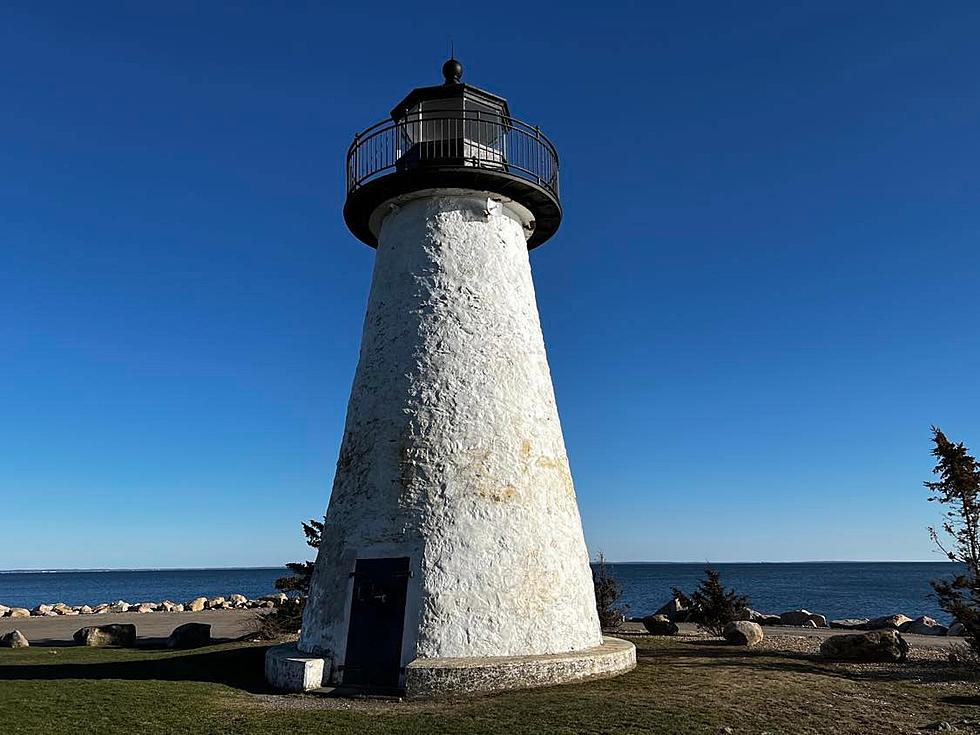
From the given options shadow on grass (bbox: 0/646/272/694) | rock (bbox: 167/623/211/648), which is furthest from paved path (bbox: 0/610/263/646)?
shadow on grass (bbox: 0/646/272/694)

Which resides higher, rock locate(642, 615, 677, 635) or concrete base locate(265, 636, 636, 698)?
rock locate(642, 615, 677, 635)

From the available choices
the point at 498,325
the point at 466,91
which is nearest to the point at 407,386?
the point at 498,325

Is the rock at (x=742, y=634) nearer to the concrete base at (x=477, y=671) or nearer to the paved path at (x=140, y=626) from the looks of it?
the concrete base at (x=477, y=671)

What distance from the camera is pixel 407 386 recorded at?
11609mm

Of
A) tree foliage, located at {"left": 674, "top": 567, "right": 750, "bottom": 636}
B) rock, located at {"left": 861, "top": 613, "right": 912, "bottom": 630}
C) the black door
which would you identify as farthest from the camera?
rock, located at {"left": 861, "top": 613, "right": 912, "bottom": 630}

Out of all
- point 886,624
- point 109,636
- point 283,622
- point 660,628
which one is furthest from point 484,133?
point 886,624

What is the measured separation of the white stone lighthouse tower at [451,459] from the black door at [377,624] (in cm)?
2

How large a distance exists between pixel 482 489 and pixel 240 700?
4.17 meters

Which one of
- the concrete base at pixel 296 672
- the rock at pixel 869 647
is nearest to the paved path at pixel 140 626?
the concrete base at pixel 296 672

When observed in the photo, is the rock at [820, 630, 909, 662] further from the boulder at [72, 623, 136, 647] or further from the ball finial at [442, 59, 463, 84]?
the boulder at [72, 623, 136, 647]

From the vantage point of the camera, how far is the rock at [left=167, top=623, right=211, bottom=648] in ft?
54.4

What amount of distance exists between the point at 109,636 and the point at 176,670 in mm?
7173

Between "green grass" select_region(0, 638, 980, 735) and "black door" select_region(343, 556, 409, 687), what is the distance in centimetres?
69

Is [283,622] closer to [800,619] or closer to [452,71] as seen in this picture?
[452,71]
